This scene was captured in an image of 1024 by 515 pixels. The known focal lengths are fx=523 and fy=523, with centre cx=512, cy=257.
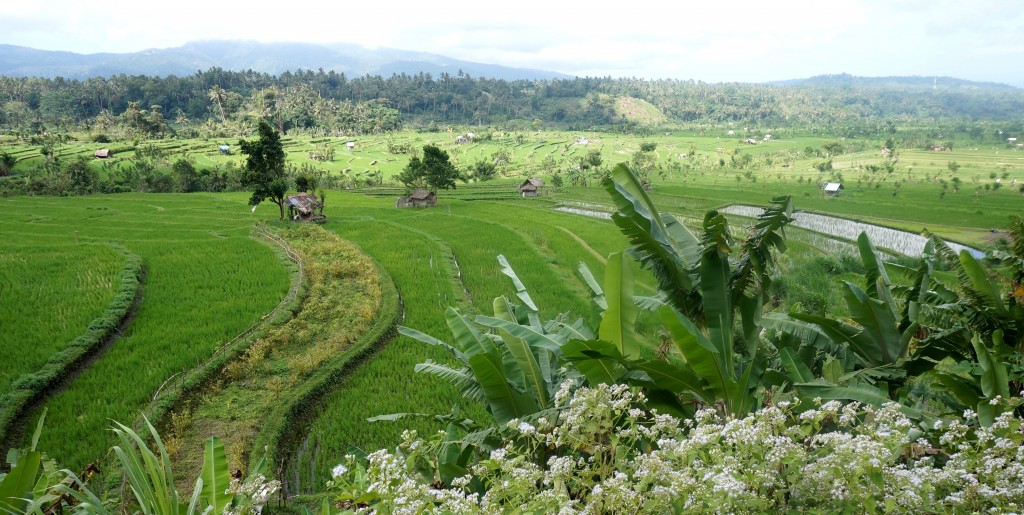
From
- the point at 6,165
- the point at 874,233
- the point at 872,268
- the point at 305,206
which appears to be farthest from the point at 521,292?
the point at 6,165

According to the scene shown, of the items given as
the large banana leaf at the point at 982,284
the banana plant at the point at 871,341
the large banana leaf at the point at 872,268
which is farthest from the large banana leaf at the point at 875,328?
the large banana leaf at the point at 982,284

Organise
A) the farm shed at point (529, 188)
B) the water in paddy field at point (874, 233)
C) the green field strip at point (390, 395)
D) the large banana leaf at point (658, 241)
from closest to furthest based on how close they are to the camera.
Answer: the large banana leaf at point (658, 241) → the green field strip at point (390, 395) → the water in paddy field at point (874, 233) → the farm shed at point (529, 188)

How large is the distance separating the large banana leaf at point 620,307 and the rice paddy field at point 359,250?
1023 millimetres

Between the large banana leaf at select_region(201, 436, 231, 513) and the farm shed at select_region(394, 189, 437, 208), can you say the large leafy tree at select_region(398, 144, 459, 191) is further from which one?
the large banana leaf at select_region(201, 436, 231, 513)

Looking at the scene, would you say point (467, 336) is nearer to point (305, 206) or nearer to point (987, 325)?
point (987, 325)

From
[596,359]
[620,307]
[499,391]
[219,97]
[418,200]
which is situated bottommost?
[418,200]

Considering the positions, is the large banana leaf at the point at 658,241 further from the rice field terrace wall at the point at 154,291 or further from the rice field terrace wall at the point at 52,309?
the rice field terrace wall at the point at 52,309

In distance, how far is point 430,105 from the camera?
82125mm

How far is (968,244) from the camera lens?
1766cm

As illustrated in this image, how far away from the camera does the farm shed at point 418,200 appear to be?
25953 mm

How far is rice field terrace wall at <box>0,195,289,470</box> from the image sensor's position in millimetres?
6707

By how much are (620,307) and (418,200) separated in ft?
75.9

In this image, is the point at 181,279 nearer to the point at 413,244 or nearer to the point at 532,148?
the point at 413,244

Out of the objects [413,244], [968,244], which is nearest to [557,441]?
[413,244]
